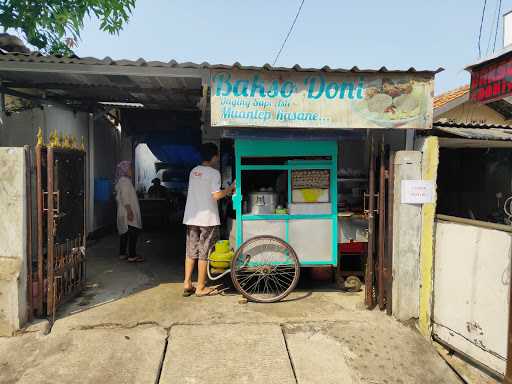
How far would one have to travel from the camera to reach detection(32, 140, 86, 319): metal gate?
411 centimetres

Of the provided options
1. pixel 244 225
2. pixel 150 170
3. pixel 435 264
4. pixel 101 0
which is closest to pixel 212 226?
pixel 244 225

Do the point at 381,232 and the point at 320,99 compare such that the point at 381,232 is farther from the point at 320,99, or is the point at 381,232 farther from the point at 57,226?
the point at 57,226

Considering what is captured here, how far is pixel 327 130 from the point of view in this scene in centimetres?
492

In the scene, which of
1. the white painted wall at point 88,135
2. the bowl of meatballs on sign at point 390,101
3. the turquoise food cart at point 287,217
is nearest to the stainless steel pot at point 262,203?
the turquoise food cart at point 287,217

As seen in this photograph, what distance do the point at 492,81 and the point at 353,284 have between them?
3.36 metres

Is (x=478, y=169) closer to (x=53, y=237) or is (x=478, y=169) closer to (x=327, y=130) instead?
(x=327, y=130)

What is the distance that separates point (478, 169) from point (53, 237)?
9.00 metres

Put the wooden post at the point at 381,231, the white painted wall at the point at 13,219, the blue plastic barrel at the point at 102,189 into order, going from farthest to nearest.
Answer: the blue plastic barrel at the point at 102,189, the wooden post at the point at 381,231, the white painted wall at the point at 13,219

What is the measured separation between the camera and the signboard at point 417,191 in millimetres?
4441

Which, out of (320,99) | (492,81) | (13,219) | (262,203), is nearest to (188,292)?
(262,203)

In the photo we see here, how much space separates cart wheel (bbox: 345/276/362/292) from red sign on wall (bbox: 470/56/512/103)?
3118 millimetres

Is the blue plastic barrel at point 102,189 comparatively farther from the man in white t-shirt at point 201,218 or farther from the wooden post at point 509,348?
the wooden post at point 509,348

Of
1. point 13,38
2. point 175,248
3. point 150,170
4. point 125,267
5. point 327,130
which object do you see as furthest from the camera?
point 150,170

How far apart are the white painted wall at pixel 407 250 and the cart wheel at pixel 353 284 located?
0.88m
